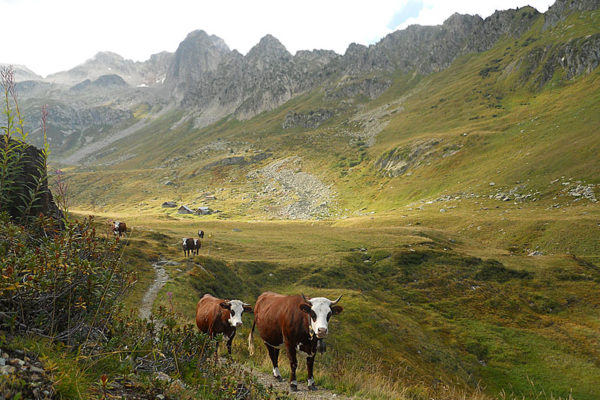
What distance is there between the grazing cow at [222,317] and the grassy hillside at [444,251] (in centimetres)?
183

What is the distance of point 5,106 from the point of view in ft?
18.1

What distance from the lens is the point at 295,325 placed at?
10883 millimetres

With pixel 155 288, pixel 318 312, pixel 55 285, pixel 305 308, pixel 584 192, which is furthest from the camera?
pixel 584 192

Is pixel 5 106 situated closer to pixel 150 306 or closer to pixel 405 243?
pixel 150 306

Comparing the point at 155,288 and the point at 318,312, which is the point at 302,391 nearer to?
the point at 318,312

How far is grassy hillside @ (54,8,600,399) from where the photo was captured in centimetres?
2422

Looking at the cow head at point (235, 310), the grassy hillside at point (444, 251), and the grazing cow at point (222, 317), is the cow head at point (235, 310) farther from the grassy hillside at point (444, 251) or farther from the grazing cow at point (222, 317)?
the grassy hillside at point (444, 251)

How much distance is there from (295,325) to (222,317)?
4273mm

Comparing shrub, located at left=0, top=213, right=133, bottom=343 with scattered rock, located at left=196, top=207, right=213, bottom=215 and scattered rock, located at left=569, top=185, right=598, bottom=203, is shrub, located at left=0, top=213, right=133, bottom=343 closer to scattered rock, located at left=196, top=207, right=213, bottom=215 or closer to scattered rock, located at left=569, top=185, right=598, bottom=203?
scattered rock, located at left=569, top=185, right=598, bottom=203

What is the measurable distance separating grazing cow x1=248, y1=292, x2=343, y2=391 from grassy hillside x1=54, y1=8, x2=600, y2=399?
176cm

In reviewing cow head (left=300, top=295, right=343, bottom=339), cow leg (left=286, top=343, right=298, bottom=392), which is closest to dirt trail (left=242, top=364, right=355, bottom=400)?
cow leg (left=286, top=343, right=298, bottom=392)

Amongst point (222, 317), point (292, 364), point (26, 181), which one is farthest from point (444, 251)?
point (26, 181)

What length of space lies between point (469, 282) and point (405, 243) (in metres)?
13.2

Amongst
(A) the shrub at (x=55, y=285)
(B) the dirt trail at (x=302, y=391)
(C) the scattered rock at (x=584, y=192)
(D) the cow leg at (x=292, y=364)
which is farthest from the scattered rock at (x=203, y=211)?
(A) the shrub at (x=55, y=285)
